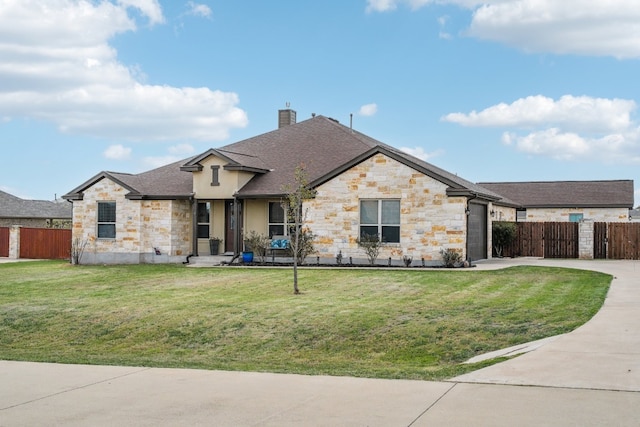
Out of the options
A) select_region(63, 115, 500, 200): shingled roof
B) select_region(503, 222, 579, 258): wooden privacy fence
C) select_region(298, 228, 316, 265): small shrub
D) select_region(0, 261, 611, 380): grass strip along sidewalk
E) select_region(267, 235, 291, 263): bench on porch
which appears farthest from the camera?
select_region(503, 222, 579, 258): wooden privacy fence

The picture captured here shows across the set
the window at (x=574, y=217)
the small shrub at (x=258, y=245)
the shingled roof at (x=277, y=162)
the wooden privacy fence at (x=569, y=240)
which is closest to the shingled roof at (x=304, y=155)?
the shingled roof at (x=277, y=162)

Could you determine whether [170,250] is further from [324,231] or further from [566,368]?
[566,368]

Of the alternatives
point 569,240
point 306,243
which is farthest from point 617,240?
point 306,243

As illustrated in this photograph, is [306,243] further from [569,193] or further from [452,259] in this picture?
[569,193]

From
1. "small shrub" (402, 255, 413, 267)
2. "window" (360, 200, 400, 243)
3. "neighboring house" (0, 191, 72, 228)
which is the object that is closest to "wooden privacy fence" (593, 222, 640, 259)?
"small shrub" (402, 255, 413, 267)

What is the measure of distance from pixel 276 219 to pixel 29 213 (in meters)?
29.3

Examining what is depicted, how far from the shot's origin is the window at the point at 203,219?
32688mm

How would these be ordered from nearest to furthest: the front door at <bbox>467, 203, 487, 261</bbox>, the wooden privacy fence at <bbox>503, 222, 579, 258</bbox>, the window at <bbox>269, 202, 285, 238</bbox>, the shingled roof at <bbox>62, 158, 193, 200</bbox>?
the front door at <bbox>467, 203, 487, 261</bbox>
the window at <bbox>269, 202, 285, 238</bbox>
the shingled roof at <bbox>62, 158, 193, 200</bbox>
the wooden privacy fence at <bbox>503, 222, 579, 258</bbox>

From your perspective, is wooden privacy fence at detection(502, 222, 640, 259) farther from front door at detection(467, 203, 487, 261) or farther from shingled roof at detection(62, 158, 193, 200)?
shingled roof at detection(62, 158, 193, 200)

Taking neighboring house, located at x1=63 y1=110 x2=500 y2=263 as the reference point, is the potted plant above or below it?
below

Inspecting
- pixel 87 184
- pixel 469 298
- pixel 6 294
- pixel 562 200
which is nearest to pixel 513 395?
pixel 469 298

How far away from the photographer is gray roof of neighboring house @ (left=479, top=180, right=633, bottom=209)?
A: 43.8 m

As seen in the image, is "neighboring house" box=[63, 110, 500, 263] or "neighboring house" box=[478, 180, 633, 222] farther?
"neighboring house" box=[478, 180, 633, 222]

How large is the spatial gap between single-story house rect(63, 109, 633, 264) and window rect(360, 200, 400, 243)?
37mm
